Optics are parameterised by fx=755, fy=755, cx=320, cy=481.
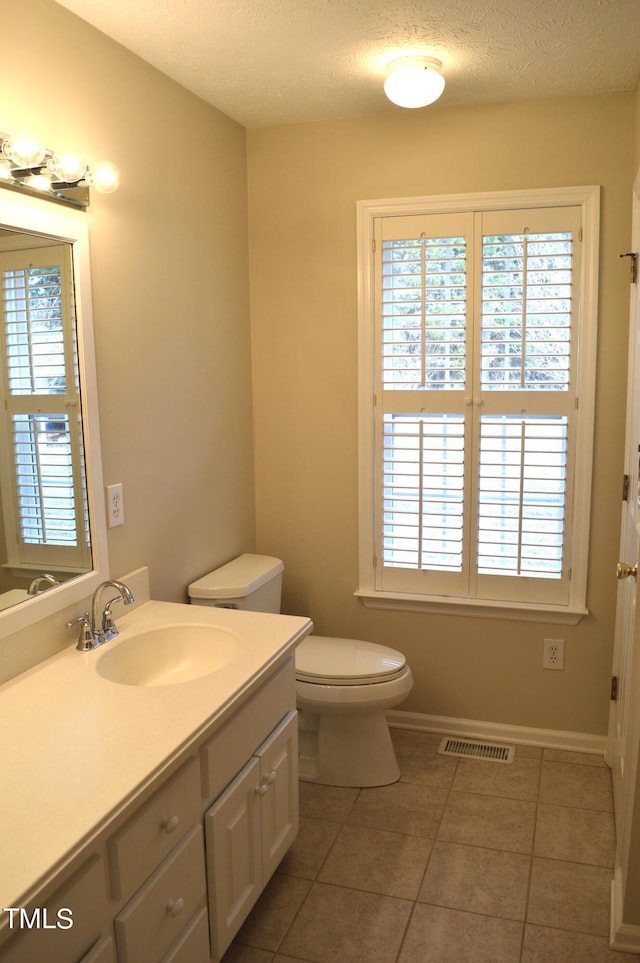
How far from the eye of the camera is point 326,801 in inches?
104

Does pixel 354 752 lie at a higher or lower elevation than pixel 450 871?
higher

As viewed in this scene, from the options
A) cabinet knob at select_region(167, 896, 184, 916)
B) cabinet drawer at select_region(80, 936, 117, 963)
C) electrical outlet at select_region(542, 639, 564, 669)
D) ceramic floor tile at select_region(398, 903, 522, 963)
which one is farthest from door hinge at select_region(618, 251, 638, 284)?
cabinet drawer at select_region(80, 936, 117, 963)

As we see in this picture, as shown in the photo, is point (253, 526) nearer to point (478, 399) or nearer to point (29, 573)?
point (478, 399)

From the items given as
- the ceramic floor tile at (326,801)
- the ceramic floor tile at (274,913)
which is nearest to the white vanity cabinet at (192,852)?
the ceramic floor tile at (274,913)

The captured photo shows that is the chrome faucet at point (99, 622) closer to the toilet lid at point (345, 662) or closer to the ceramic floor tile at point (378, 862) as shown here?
the toilet lid at point (345, 662)

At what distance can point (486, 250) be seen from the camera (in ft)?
9.04

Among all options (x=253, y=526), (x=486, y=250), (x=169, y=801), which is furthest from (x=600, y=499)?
(x=169, y=801)

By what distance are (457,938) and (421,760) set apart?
90 centimetres

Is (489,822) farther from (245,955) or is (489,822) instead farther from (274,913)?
(245,955)

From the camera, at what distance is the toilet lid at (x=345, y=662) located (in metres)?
2.59

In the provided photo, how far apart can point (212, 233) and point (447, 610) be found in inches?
66.2

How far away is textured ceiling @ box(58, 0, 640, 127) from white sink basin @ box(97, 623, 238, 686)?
1.62m

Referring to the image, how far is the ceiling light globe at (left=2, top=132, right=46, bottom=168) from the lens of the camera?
1637mm

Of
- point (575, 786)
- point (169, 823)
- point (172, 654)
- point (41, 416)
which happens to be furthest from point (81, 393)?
point (575, 786)
